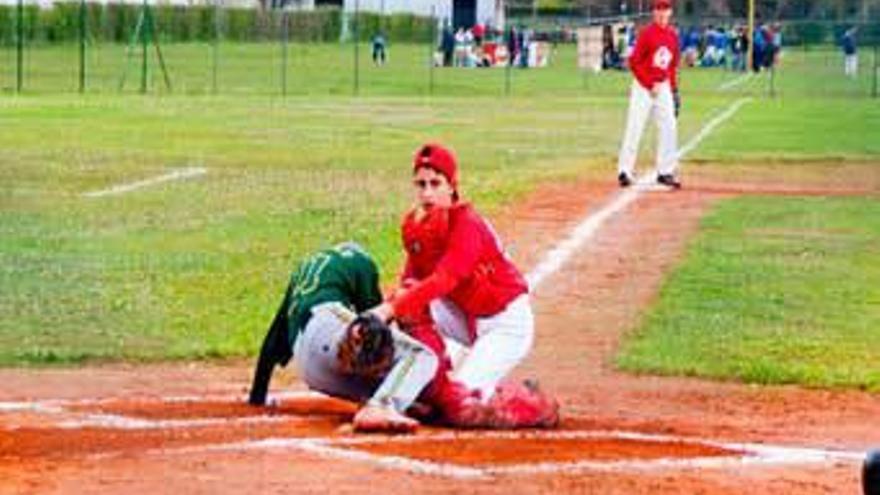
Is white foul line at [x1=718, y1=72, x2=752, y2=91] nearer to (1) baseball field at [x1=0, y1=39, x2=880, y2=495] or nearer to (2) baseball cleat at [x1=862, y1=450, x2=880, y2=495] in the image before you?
(1) baseball field at [x1=0, y1=39, x2=880, y2=495]

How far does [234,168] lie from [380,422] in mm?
18261

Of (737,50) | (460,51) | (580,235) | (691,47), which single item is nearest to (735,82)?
(737,50)

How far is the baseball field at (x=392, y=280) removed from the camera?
873 centimetres

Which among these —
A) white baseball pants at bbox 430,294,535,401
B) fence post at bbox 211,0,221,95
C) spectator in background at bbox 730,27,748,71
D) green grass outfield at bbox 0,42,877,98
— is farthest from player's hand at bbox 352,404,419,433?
spectator in background at bbox 730,27,748,71

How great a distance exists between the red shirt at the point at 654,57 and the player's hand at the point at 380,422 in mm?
15006

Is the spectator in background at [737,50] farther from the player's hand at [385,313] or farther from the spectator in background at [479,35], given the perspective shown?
the player's hand at [385,313]

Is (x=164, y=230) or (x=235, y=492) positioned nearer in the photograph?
(x=235, y=492)

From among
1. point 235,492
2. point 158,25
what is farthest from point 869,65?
point 235,492

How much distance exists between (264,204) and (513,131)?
17469 millimetres

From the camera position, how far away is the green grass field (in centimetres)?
1418

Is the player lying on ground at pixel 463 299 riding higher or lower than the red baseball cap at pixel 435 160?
lower

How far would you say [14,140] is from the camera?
31703 mm

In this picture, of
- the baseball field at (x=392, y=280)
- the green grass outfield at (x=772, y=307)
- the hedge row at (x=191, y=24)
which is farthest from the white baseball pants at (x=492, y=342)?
the hedge row at (x=191, y=24)

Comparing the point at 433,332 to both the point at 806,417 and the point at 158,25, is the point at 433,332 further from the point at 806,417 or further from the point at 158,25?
the point at 158,25
